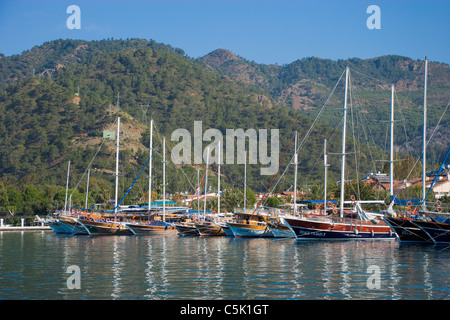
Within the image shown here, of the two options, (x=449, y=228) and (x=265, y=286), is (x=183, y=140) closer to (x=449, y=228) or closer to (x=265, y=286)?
(x=449, y=228)

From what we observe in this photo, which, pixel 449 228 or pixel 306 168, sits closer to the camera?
pixel 449 228

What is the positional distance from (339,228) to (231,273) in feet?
79.6

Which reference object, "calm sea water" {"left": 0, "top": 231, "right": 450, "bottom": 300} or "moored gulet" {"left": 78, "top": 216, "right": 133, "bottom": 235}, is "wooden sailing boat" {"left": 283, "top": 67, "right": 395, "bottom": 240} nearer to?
"calm sea water" {"left": 0, "top": 231, "right": 450, "bottom": 300}

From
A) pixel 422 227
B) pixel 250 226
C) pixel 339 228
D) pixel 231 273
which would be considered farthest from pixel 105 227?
pixel 231 273

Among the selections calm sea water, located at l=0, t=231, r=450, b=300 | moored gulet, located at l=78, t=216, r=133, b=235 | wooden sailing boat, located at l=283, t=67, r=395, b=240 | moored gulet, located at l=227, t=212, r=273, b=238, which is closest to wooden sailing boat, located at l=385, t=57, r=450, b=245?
calm sea water, located at l=0, t=231, r=450, b=300

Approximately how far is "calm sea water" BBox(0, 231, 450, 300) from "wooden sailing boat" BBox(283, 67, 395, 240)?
21.8 feet

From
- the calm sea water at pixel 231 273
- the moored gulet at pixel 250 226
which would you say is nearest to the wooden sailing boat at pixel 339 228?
the calm sea water at pixel 231 273

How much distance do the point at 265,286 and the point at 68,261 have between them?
54.5ft

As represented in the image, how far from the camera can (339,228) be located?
52.8 metres

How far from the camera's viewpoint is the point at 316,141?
18825 cm

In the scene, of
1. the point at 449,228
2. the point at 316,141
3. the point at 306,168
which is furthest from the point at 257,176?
the point at 449,228

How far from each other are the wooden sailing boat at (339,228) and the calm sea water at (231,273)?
6.66 meters

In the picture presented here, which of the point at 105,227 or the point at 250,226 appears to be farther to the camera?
the point at 105,227

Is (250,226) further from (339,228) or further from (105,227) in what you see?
(105,227)
